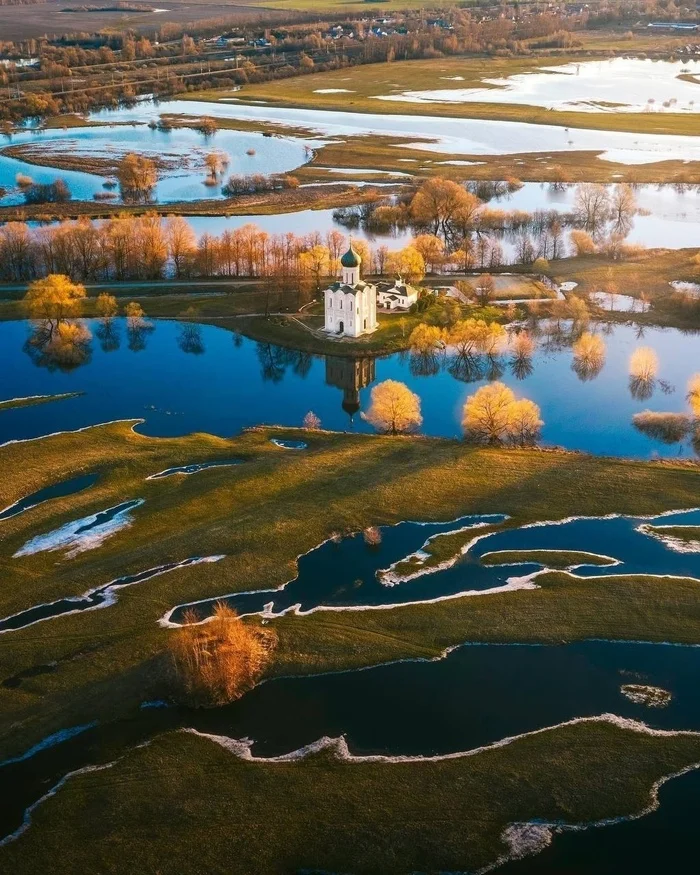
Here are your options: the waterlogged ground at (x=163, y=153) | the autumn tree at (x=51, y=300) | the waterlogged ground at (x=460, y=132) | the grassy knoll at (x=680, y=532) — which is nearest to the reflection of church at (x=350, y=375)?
the autumn tree at (x=51, y=300)

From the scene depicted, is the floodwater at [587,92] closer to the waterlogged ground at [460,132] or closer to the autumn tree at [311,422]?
the waterlogged ground at [460,132]

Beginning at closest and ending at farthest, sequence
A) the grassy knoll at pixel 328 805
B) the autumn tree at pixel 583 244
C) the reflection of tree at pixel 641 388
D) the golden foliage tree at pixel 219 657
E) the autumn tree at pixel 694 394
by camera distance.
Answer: the grassy knoll at pixel 328 805 < the golden foliage tree at pixel 219 657 < the autumn tree at pixel 694 394 < the reflection of tree at pixel 641 388 < the autumn tree at pixel 583 244

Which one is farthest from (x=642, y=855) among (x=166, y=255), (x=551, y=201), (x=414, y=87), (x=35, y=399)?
Answer: (x=414, y=87)

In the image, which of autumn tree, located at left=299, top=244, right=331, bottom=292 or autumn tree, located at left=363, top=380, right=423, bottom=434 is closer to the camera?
autumn tree, located at left=363, top=380, right=423, bottom=434

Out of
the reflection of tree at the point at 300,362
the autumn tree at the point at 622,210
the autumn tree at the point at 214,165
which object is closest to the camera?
the reflection of tree at the point at 300,362

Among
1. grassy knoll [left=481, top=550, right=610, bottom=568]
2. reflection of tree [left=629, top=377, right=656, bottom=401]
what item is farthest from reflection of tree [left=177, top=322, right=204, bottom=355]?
grassy knoll [left=481, top=550, right=610, bottom=568]

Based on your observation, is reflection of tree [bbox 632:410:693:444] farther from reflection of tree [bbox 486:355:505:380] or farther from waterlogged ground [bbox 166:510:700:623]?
reflection of tree [bbox 486:355:505:380]

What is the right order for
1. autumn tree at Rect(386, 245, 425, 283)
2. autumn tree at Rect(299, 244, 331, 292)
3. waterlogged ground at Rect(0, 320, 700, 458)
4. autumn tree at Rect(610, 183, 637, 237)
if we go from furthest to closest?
autumn tree at Rect(610, 183, 637, 237) → autumn tree at Rect(299, 244, 331, 292) → autumn tree at Rect(386, 245, 425, 283) → waterlogged ground at Rect(0, 320, 700, 458)
